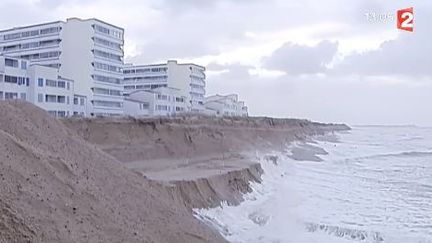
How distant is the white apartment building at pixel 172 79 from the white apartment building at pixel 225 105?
5.87 metres

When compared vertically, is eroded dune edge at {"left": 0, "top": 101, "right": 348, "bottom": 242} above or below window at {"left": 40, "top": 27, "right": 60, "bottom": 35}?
below

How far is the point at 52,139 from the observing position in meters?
12.7

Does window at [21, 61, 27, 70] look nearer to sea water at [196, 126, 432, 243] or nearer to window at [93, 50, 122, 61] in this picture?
window at [93, 50, 122, 61]

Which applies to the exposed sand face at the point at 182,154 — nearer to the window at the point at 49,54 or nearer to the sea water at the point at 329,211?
the sea water at the point at 329,211

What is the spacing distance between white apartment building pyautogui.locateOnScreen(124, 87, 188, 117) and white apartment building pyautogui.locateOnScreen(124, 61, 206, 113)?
8780 millimetres

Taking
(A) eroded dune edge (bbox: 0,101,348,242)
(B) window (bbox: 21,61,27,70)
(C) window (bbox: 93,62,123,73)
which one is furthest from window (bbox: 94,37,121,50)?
(A) eroded dune edge (bbox: 0,101,348,242)

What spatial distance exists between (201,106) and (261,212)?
3520 inches

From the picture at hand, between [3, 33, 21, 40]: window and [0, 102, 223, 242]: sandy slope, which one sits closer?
[0, 102, 223, 242]: sandy slope

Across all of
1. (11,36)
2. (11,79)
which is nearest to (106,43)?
(11,36)

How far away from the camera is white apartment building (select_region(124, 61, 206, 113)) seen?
103 meters

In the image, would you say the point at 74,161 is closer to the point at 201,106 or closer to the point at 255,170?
the point at 255,170

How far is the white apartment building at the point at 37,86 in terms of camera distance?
160ft

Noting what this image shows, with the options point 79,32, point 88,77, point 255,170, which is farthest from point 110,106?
point 255,170

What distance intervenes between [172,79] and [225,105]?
74.9 feet
